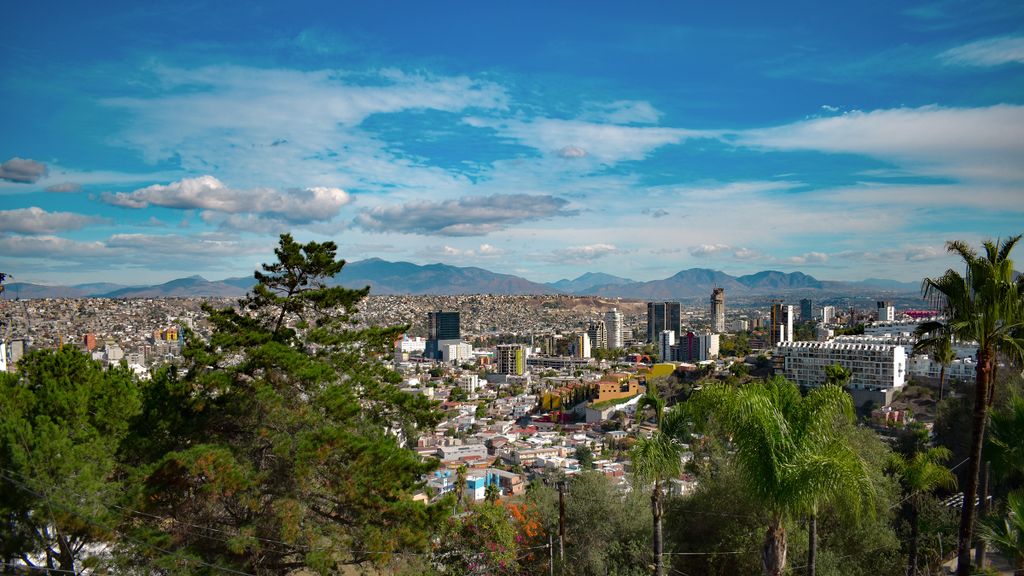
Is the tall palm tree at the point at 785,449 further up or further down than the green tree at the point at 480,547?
further up

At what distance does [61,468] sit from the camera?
19.2ft

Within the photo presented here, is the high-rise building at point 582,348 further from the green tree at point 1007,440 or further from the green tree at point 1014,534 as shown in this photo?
the green tree at point 1014,534

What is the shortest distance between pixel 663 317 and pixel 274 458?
306ft

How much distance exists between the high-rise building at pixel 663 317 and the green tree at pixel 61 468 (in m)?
91.1

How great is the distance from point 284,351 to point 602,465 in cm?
1808

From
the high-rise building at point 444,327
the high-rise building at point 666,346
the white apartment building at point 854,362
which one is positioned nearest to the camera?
the white apartment building at point 854,362

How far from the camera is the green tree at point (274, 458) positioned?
600cm

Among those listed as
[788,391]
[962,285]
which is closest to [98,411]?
[788,391]

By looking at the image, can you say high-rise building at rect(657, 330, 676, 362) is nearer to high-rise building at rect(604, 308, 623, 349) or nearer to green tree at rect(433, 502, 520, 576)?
high-rise building at rect(604, 308, 623, 349)

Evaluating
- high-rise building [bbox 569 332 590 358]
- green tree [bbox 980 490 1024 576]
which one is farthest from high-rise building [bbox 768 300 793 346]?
green tree [bbox 980 490 1024 576]

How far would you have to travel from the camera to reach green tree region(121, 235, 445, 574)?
600 centimetres

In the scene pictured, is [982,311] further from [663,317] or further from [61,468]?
[663,317]

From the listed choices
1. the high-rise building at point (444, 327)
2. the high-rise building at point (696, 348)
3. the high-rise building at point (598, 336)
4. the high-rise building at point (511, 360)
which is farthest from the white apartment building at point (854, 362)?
the high-rise building at point (444, 327)

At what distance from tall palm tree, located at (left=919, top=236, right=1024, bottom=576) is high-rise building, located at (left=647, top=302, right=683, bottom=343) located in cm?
9130
